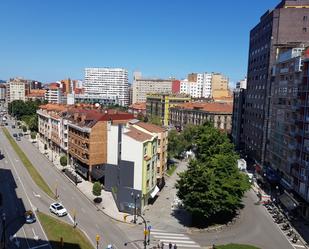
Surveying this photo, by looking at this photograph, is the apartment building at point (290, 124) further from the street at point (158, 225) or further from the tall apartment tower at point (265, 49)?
the street at point (158, 225)

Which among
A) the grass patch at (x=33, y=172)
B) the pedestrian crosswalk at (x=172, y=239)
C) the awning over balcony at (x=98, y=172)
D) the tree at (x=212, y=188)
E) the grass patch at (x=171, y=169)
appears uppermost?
the tree at (x=212, y=188)

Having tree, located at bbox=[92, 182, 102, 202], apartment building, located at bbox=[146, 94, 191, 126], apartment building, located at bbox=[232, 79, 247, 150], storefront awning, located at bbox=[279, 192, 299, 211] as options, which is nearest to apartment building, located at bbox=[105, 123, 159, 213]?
tree, located at bbox=[92, 182, 102, 202]

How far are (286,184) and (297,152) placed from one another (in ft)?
26.3

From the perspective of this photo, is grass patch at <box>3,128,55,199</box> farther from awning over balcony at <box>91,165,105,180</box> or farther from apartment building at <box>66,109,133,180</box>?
awning over balcony at <box>91,165,105,180</box>

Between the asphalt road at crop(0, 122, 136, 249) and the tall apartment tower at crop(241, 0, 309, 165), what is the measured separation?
150 ft

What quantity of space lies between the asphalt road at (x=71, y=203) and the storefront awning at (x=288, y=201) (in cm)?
2995

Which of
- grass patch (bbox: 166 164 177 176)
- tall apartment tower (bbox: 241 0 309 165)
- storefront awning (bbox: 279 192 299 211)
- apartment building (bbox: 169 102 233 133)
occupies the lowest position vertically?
grass patch (bbox: 166 164 177 176)

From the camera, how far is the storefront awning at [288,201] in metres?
57.3

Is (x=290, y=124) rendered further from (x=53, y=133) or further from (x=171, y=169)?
(x=53, y=133)

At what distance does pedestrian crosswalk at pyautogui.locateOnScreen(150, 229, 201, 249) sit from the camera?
45625mm

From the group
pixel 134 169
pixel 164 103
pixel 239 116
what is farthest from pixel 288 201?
pixel 164 103

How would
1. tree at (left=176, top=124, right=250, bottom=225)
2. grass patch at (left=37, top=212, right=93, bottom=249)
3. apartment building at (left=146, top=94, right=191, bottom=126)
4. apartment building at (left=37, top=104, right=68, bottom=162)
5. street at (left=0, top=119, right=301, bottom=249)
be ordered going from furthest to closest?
apartment building at (left=146, top=94, right=191, bottom=126) < apartment building at (left=37, top=104, right=68, bottom=162) < tree at (left=176, top=124, right=250, bottom=225) < street at (left=0, top=119, right=301, bottom=249) < grass patch at (left=37, top=212, right=93, bottom=249)

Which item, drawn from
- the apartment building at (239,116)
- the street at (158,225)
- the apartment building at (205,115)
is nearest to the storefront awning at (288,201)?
the street at (158,225)

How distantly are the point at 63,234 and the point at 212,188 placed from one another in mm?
22479
